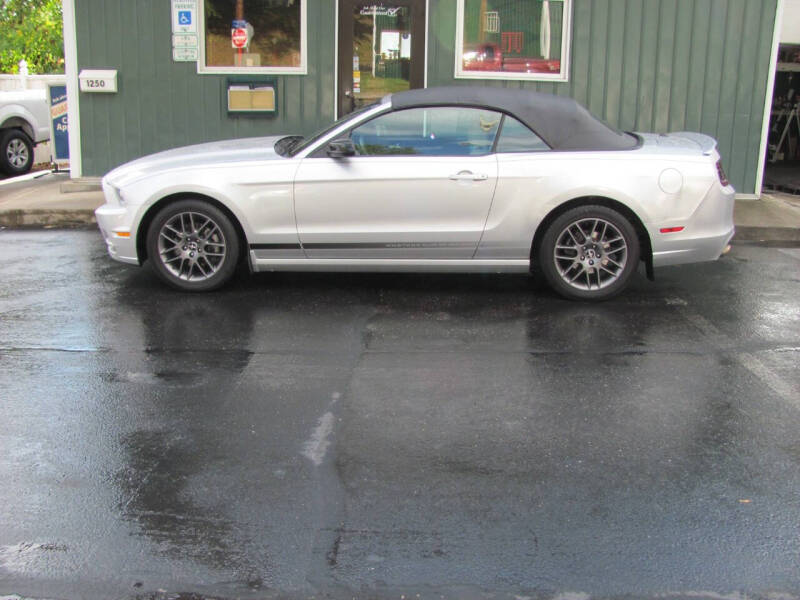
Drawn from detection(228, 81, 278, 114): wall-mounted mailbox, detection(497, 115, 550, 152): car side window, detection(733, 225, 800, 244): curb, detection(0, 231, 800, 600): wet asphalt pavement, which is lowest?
detection(0, 231, 800, 600): wet asphalt pavement

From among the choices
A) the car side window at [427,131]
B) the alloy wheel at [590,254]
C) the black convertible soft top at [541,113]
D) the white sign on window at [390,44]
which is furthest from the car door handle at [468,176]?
the white sign on window at [390,44]

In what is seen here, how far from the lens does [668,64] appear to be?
11.1 meters

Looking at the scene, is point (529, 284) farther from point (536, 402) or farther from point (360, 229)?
point (536, 402)

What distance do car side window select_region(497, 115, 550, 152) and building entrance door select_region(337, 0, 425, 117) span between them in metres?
4.66

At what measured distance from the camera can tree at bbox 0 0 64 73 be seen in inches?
968

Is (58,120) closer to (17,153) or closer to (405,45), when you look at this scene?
(17,153)

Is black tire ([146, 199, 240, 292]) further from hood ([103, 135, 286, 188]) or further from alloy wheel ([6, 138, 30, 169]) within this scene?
alloy wheel ([6, 138, 30, 169])

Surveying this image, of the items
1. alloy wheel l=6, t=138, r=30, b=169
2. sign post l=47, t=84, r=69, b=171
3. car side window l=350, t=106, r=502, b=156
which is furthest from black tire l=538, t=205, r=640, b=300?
alloy wheel l=6, t=138, r=30, b=169

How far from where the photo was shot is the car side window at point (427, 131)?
680 cm

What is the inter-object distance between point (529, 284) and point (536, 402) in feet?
9.22

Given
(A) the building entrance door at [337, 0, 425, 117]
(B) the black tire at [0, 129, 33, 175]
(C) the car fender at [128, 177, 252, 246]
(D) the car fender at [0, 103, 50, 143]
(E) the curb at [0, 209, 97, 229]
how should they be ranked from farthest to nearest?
(B) the black tire at [0, 129, 33, 175] → (D) the car fender at [0, 103, 50, 143] → (A) the building entrance door at [337, 0, 425, 117] → (E) the curb at [0, 209, 97, 229] → (C) the car fender at [128, 177, 252, 246]

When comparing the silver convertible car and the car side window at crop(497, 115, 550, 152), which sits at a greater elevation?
the car side window at crop(497, 115, 550, 152)

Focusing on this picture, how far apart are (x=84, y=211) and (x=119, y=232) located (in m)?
3.78

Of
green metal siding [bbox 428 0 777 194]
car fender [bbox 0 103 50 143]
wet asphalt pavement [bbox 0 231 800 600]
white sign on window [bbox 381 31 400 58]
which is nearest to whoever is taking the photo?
wet asphalt pavement [bbox 0 231 800 600]
